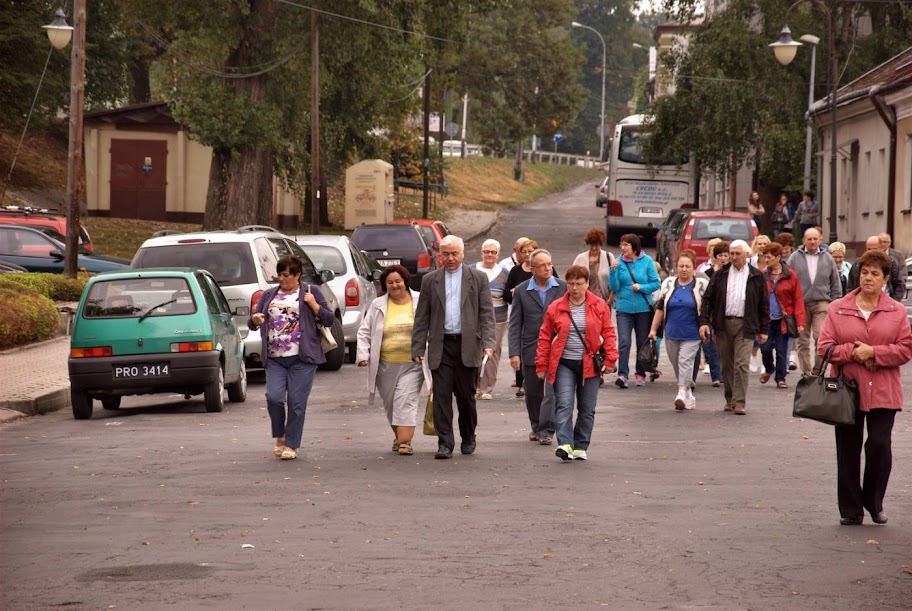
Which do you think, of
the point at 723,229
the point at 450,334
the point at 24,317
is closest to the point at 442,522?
the point at 450,334

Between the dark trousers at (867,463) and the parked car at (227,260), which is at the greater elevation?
the parked car at (227,260)

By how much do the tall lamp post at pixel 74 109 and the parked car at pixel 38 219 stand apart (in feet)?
12.5

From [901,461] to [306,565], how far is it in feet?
19.4

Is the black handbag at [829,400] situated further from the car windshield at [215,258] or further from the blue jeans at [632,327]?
the car windshield at [215,258]

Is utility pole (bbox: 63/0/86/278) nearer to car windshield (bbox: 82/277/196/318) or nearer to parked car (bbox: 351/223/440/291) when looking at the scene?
parked car (bbox: 351/223/440/291)

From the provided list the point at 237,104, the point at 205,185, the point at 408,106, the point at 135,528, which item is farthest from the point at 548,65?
the point at 135,528

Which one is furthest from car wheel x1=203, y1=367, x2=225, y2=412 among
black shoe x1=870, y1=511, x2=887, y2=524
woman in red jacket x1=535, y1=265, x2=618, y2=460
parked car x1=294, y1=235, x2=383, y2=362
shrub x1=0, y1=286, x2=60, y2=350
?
black shoe x1=870, y1=511, x2=887, y2=524

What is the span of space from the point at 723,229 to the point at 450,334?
23535mm

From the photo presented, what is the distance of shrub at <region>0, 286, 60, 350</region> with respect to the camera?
21.5 metres

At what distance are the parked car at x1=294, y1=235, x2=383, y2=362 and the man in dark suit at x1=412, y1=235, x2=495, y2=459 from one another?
29.7 ft

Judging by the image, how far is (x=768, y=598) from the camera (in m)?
7.18

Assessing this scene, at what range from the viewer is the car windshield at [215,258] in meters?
18.3

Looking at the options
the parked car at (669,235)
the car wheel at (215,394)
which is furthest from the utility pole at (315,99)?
the car wheel at (215,394)

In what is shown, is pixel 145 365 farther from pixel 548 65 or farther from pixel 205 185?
pixel 548 65
